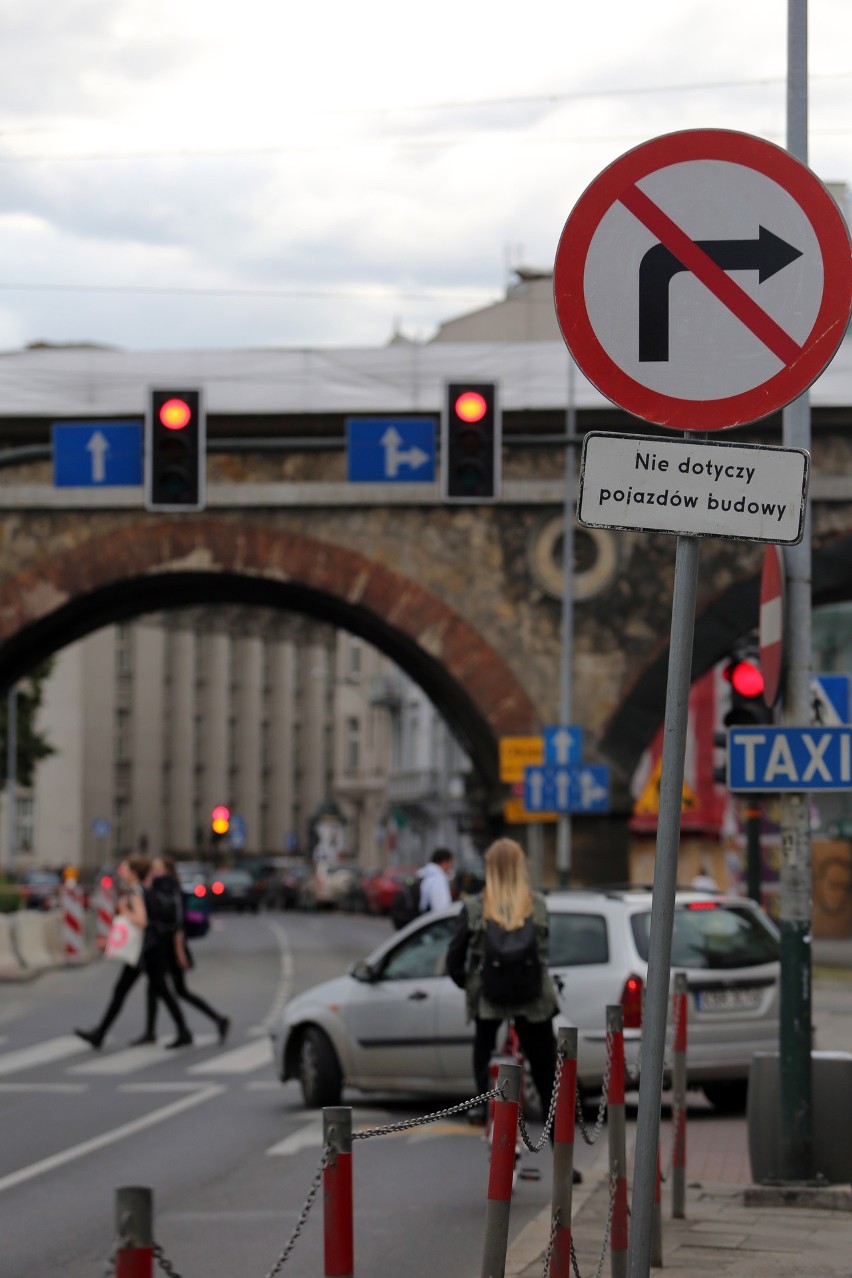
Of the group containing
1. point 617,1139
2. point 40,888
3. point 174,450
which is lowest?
point 40,888

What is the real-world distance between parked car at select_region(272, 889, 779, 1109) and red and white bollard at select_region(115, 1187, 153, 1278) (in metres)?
10.7

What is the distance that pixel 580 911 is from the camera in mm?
14828

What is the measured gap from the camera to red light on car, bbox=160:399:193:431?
57.9ft

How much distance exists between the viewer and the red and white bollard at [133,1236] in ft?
10.7

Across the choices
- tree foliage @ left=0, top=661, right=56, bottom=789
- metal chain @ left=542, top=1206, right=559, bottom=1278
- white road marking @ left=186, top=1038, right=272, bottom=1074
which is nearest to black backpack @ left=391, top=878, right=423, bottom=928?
white road marking @ left=186, top=1038, right=272, bottom=1074

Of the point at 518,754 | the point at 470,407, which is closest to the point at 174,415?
A: the point at 470,407

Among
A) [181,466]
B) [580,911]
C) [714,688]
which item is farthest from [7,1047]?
[714,688]

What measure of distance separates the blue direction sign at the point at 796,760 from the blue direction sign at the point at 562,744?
18129mm

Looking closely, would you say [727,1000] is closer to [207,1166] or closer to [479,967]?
[479,967]

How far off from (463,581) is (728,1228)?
2099 cm

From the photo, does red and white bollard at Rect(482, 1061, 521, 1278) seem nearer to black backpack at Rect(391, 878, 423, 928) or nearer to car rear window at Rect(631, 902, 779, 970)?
car rear window at Rect(631, 902, 779, 970)

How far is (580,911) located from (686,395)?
32.7 ft

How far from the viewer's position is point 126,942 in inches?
782

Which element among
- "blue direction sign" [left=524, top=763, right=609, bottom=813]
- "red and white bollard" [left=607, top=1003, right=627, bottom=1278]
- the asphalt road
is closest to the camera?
"red and white bollard" [left=607, top=1003, right=627, bottom=1278]
